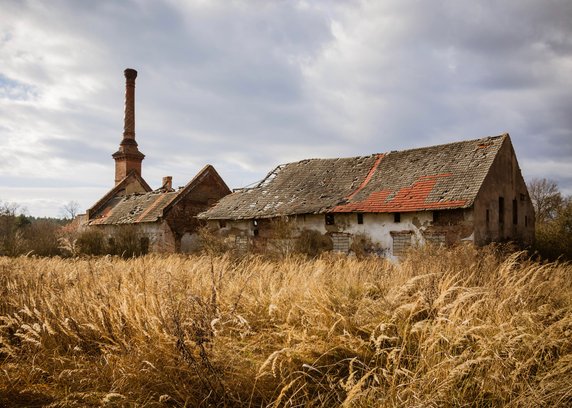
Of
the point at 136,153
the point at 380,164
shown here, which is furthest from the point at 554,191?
the point at 136,153

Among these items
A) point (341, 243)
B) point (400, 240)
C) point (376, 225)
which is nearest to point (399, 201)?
point (376, 225)

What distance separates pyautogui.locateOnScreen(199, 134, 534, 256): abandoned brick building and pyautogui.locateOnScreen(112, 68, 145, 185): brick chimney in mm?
12362

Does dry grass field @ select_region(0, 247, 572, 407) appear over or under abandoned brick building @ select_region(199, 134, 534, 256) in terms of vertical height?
under

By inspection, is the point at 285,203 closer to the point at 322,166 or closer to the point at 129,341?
the point at 322,166

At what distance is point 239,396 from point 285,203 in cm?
1651

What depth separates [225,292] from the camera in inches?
176

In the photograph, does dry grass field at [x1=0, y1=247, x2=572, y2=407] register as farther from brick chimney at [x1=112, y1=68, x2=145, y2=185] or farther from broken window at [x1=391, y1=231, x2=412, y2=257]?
brick chimney at [x1=112, y1=68, x2=145, y2=185]

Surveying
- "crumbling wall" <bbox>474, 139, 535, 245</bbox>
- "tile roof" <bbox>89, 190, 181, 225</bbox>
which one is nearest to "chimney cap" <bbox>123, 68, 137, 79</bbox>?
"tile roof" <bbox>89, 190, 181, 225</bbox>

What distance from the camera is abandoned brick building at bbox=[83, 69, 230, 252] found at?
22.3 meters

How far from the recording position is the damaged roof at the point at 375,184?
50.6ft

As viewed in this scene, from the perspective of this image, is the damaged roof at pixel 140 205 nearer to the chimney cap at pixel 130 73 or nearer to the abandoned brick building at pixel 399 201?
the abandoned brick building at pixel 399 201

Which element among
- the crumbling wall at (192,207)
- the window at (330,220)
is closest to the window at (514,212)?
the window at (330,220)

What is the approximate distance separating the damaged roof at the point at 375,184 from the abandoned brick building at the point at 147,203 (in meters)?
2.64

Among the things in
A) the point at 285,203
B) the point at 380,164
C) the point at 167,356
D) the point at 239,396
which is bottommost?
the point at 239,396
